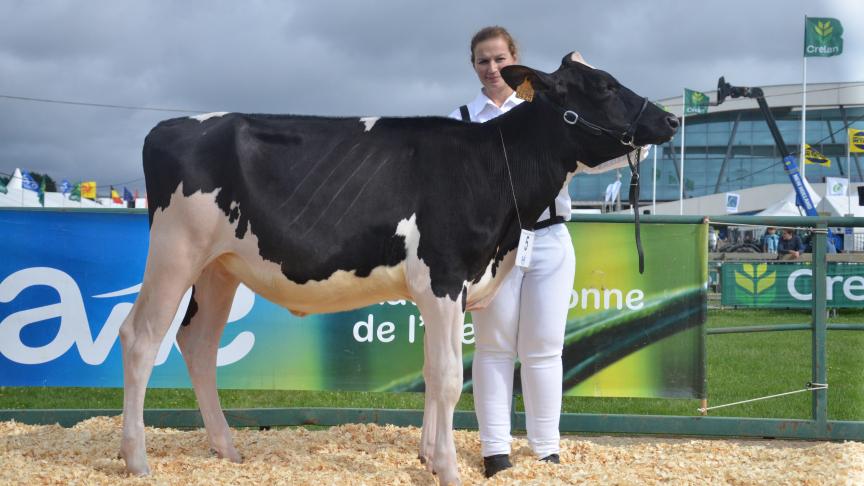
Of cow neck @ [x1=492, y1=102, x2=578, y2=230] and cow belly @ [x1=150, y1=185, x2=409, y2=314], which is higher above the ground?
cow neck @ [x1=492, y1=102, x2=578, y2=230]

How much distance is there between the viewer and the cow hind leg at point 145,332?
4.03 metres

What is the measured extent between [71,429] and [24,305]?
0.99m

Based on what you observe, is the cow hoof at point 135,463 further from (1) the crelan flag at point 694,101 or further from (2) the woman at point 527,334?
(1) the crelan flag at point 694,101

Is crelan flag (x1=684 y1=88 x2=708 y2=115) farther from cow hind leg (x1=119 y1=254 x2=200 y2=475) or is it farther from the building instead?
cow hind leg (x1=119 y1=254 x2=200 y2=475)

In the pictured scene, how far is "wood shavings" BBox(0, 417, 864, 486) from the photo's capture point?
405 centimetres

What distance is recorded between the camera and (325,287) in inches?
154

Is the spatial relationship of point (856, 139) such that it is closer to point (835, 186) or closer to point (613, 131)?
point (835, 186)

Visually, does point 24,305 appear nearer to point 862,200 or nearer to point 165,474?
point 165,474

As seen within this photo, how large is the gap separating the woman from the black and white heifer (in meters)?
0.32

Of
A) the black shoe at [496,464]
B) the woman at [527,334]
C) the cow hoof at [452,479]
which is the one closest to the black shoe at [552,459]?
the woman at [527,334]

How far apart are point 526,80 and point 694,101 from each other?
37.8 meters

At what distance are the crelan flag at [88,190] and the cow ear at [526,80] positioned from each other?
44.1 m

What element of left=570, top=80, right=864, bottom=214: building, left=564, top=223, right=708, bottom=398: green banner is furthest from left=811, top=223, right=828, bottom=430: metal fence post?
left=570, top=80, right=864, bottom=214: building

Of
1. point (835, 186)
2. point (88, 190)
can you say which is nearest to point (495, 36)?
point (835, 186)
